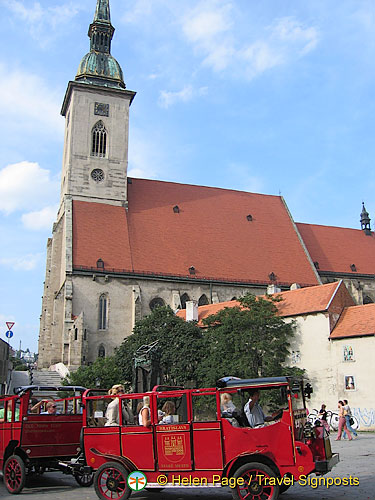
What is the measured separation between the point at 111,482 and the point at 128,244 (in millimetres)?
31040

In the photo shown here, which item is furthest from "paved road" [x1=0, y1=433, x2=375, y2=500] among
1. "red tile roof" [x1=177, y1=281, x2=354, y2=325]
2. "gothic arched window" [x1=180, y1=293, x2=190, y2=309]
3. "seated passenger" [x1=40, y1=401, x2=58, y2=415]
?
"gothic arched window" [x1=180, y1=293, x2=190, y2=309]

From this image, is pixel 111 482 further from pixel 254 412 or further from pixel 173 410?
pixel 254 412

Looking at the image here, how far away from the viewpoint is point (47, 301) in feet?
133

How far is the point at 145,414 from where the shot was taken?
8875 mm

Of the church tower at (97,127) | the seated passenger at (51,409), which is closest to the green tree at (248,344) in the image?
the church tower at (97,127)

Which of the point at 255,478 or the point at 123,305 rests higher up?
the point at 123,305

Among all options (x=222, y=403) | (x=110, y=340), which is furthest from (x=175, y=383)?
(x=222, y=403)

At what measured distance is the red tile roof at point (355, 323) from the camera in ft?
89.1

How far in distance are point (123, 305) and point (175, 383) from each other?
32.9ft

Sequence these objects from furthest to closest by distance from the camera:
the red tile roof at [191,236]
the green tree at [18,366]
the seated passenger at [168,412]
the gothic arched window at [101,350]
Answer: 1. the green tree at [18,366]
2. the red tile roof at [191,236]
3. the gothic arched window at [101,350]
4. the seated passenger at [168,412]

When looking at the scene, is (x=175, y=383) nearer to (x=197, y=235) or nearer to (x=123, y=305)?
(x=123, y=305)

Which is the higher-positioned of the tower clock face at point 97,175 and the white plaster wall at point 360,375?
the tower clock face at point 97,175

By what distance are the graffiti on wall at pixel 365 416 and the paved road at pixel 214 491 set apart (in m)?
14.0

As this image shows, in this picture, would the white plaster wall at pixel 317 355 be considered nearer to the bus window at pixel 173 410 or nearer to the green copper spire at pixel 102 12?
the bus window at pixel 173 410
